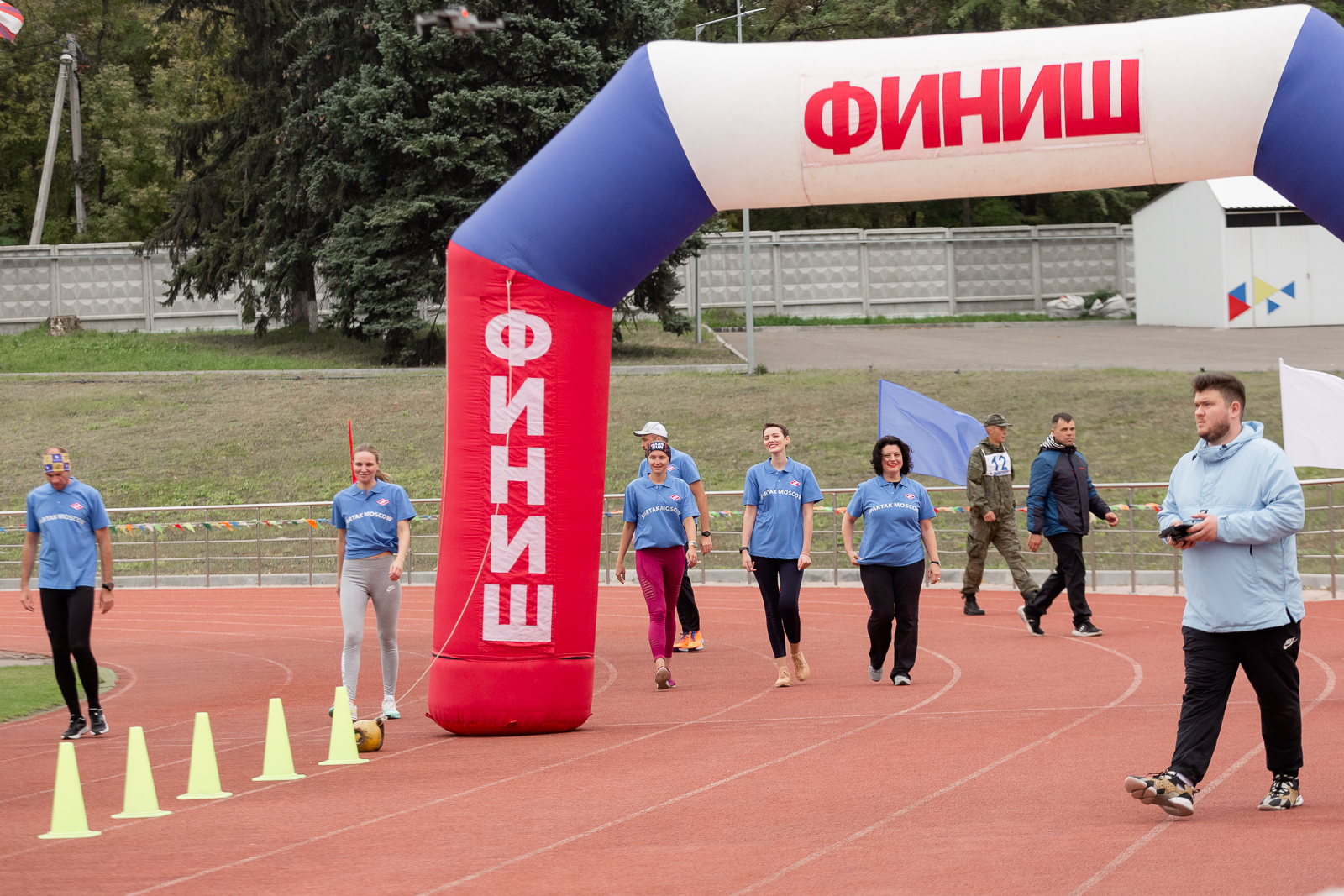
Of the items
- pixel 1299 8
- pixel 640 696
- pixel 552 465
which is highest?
pixel 1299 8

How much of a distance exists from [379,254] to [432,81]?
4.03 metres

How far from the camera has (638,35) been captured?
34.9 meters

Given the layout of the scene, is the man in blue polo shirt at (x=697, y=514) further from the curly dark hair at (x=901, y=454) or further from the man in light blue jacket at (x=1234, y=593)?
the man in light blue jacket at (x=1234, y=593)

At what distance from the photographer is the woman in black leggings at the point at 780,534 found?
35.7 ft

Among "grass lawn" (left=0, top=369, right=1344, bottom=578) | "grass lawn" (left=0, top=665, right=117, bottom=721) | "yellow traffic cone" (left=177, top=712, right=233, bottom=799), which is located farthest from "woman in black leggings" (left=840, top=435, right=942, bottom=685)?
"grass lawn" (left=0, top=369, right=1344, bottom=578)

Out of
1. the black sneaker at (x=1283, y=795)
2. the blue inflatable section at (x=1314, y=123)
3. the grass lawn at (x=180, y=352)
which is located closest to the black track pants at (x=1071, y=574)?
the blue inflatable section at (x=1314, y=123)

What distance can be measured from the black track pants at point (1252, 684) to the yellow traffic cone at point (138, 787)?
14.9ft

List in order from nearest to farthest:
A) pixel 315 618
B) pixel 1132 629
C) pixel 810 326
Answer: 1. pixel 1132 629
2. pixel 315 618
3. pixel 810 326

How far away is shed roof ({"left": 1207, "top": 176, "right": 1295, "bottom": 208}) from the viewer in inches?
1443

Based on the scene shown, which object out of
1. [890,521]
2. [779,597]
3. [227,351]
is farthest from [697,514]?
[227,351]

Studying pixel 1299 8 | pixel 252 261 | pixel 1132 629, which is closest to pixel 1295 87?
pixel 1299 8

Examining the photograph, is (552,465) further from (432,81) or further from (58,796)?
(432,81)

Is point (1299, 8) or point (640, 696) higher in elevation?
point (1299, 8)

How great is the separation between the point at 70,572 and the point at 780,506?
190 inches
